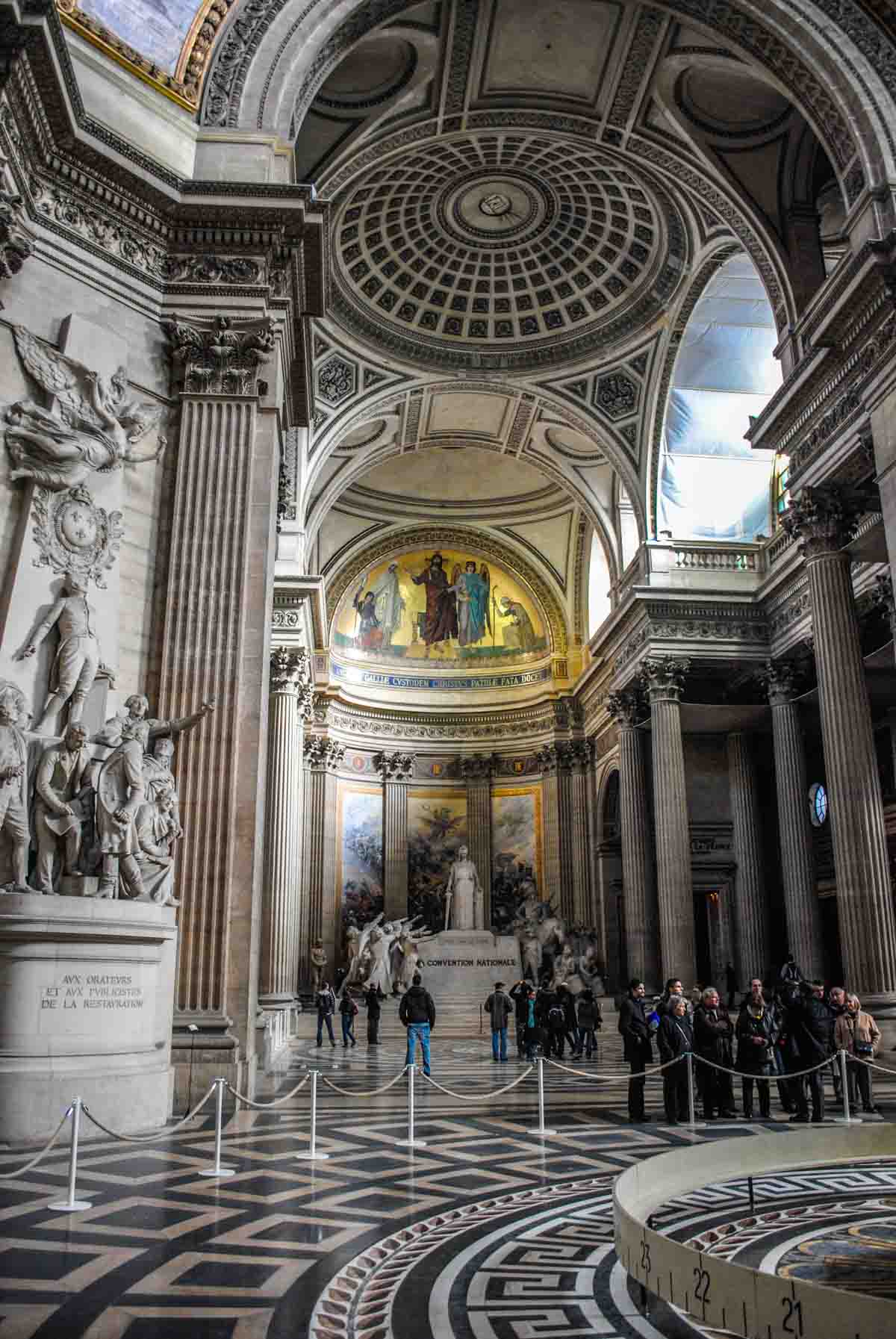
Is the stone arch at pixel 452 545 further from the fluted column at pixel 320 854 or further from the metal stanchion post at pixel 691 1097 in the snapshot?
the metal stanchion post at pixel 691 1097

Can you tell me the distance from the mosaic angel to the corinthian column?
67 cm

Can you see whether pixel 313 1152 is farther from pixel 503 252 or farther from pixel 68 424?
pixel 503 252

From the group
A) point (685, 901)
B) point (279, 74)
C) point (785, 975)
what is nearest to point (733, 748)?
point (685, 901)

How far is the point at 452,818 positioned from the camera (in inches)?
1400

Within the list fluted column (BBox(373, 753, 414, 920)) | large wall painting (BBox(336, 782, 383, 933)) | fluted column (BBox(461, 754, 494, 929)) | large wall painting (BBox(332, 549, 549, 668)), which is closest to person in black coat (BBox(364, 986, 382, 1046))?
large wall painting (BBox(336, 782, 383, 933))

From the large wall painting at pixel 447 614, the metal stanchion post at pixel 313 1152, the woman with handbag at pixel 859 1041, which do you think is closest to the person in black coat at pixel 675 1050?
the woman with handbag at pixel 859 1041

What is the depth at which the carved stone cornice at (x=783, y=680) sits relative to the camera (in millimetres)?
23062

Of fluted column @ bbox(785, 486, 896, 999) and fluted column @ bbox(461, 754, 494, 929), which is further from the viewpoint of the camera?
fluted column @ bbox(461, 754, 494, 929)

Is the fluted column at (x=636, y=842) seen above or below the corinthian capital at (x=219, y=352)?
below

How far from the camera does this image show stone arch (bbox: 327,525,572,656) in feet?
115

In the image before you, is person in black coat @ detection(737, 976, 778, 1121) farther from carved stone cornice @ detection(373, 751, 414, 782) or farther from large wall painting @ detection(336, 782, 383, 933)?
carved stone cornice @ detection(373, 751, 414, 782)

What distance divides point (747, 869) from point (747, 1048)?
52.3 feet

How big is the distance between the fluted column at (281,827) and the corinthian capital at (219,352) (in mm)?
12083

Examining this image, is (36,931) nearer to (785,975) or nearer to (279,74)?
(279,74)
